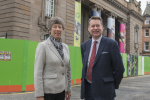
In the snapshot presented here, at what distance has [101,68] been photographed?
9.19 ft

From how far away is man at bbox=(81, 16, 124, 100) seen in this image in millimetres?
2799

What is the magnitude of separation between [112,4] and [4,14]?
71.0ft

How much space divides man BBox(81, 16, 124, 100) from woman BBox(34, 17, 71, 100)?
396 mm

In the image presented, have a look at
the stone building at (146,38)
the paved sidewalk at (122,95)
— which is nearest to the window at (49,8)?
the paved sidewalk at (122,95)

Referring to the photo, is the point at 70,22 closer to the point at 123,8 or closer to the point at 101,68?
the point at 101,68

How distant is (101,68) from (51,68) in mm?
761

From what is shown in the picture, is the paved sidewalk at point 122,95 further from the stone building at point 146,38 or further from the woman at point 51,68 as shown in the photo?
the stone building at point 146,38

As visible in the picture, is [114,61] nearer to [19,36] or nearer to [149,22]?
[19,36]

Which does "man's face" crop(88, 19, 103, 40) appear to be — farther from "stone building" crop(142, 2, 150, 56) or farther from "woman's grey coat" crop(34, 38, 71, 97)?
"stone building" crop(142, 2, 150, 56)

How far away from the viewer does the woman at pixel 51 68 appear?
8.64ft

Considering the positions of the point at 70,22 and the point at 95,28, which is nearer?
A: the point at 95,28

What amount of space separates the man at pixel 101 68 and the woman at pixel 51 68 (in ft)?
1.30

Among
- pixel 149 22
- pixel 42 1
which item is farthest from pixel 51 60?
pixel 149 22

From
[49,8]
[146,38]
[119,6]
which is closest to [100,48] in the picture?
[49,8]
